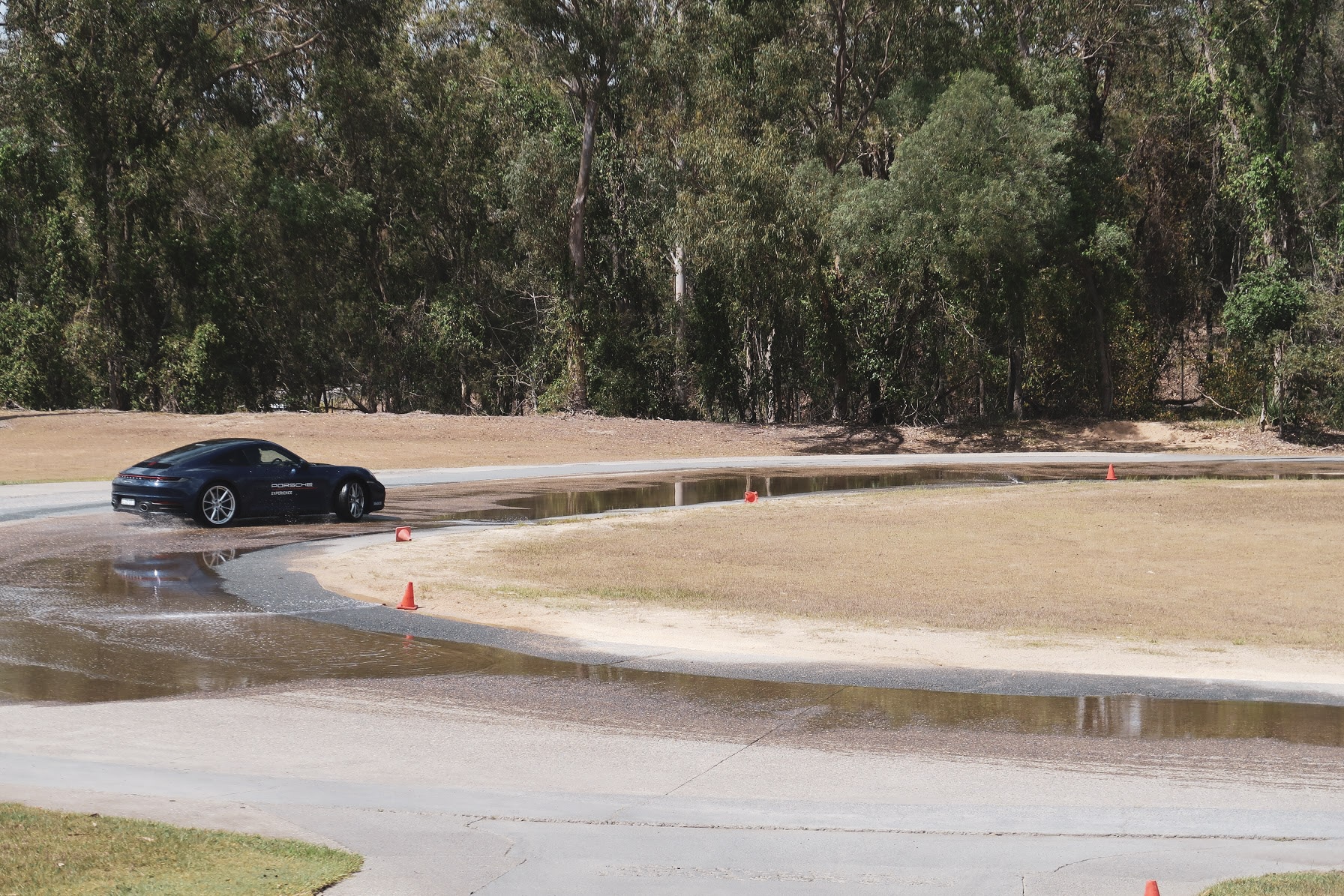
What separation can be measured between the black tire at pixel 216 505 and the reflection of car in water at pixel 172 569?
8.61 feet

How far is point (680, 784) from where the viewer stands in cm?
739

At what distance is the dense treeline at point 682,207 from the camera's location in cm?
4488

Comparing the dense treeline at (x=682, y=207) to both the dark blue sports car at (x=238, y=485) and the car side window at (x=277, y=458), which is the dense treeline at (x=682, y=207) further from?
the car side window at (x=277, y=458)

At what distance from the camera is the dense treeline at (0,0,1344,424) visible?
44875 mm

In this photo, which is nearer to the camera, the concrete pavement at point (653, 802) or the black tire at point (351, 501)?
the concrete pavement at point (653, 802)

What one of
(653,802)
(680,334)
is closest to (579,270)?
(680,334)

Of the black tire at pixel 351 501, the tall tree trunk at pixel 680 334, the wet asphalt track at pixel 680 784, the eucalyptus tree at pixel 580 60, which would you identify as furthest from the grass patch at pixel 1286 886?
the tall tree trunk at pixel 680 334

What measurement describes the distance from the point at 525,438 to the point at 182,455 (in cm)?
2432

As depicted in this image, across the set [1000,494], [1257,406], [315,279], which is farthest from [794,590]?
[315,279]

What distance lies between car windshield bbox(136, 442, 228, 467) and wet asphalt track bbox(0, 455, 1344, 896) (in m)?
11.1

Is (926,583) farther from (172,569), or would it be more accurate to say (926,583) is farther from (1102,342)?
(1102,342)

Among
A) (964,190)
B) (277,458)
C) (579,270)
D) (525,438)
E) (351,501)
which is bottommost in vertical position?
(351,501)

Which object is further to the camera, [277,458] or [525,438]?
[525,438]

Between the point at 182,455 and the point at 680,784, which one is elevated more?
the point at 182,455
